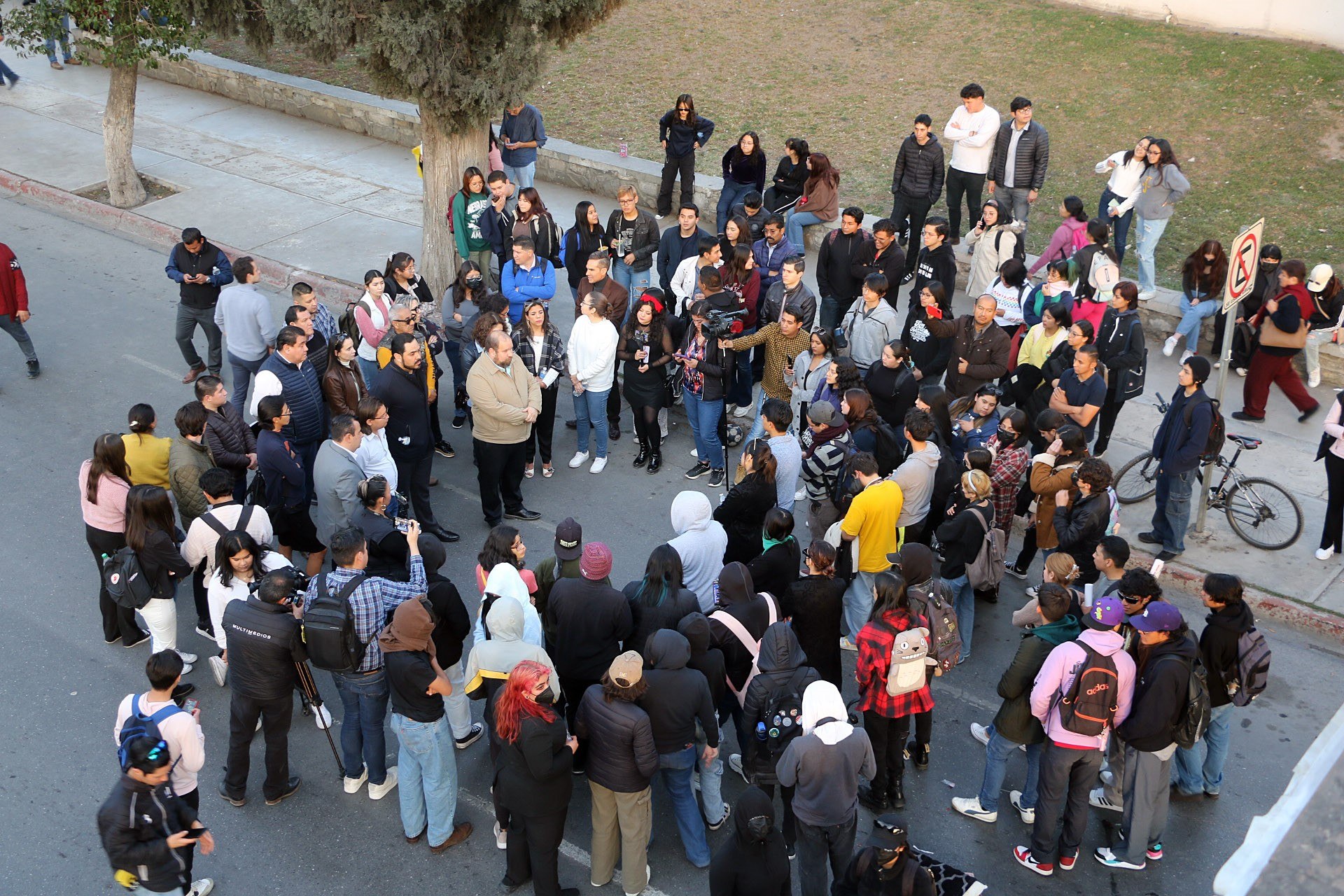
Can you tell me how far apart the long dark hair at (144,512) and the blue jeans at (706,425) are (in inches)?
164

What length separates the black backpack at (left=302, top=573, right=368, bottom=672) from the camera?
5.99m

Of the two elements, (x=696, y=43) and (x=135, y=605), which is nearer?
(x=135, y=605)

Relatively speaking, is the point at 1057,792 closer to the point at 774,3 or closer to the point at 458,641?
the point at 458,641

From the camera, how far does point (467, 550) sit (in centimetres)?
904

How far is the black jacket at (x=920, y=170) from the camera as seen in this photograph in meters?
12.0

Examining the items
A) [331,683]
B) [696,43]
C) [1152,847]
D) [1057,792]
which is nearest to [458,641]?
[331,683]

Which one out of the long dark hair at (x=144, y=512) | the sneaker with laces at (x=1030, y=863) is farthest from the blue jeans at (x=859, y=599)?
the long dark hair at (x=144, y=512)

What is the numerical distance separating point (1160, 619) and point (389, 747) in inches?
178

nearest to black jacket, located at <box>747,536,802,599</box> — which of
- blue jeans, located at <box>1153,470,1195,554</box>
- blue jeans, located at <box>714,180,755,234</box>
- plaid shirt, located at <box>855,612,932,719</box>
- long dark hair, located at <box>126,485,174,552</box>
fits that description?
plaid shirt, located at <box>855,612,932,719</box>

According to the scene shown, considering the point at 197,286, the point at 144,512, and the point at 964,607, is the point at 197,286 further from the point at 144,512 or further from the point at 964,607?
the point at 964,607

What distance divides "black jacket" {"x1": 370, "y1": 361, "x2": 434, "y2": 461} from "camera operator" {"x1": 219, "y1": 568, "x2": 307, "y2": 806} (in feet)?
7.20

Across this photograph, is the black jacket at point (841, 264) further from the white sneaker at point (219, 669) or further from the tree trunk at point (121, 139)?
the tree trunk at point (121, 139)

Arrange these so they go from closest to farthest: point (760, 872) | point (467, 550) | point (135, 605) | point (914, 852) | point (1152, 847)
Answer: point (760, 872)
point (914, 852)
point (1152, 847)
point (135, 605)
point (467, 550)

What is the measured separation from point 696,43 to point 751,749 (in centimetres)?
1532
